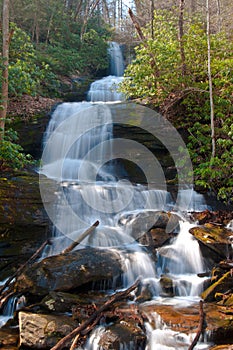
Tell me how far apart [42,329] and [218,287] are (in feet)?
9.90

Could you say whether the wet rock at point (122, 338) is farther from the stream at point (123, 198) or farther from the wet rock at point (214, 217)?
the wet rock at point (214, 217)

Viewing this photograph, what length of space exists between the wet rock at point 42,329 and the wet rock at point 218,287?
2.33 meters

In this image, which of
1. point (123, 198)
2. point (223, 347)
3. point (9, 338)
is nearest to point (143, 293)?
point (223, 347)

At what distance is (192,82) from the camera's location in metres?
11.5

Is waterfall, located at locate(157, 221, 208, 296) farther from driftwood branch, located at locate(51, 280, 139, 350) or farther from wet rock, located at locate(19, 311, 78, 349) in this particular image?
wet rock, located at locate(19, 311, 78, 349)

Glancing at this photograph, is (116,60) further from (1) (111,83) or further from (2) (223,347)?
(2) (223,347)

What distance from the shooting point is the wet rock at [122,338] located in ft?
14.5

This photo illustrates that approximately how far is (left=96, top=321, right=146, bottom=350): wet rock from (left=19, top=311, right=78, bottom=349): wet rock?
1.70 feet

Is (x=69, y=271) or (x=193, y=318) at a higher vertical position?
(x=69, y=271)

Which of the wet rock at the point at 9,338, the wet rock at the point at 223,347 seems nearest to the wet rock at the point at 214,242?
the wet rock at the point at 223,347

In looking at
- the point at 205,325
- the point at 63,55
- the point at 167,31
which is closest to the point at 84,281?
the point at 205,325

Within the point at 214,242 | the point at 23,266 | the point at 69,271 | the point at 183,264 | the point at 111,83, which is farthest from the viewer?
the point at 111,83

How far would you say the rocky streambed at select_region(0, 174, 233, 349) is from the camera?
4633 mm

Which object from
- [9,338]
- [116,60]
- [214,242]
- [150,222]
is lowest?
[9,338]
